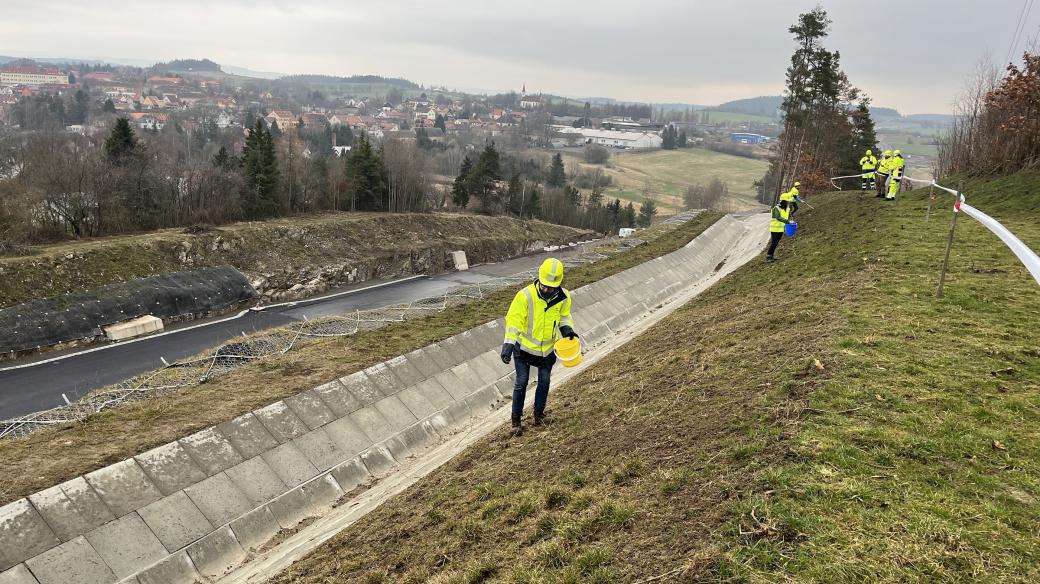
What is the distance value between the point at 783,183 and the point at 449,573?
53497mm

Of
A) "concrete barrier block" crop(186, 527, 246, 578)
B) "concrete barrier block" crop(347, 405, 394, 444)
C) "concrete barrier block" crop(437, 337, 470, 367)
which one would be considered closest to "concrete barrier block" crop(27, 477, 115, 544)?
"concrete barrier block" crop(186, 527, 246, 578)

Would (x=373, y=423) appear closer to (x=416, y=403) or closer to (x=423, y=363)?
(x=416, y=403)

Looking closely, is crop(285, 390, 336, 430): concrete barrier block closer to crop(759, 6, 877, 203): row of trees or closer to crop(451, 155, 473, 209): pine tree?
crop(759, 6, 877, 203): row of trees

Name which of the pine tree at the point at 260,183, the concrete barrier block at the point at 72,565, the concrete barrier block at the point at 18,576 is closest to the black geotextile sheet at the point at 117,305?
the pine tree at the point at 260,183

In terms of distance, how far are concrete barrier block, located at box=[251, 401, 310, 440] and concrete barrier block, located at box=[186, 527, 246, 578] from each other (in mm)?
2294

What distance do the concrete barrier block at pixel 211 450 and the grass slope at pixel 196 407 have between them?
0.34 meters

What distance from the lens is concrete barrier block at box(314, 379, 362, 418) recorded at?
12.6 metres

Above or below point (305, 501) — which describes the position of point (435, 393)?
above

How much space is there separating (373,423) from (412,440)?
962 millimetres

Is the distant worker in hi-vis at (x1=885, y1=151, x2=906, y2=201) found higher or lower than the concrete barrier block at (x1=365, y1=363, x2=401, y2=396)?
higher

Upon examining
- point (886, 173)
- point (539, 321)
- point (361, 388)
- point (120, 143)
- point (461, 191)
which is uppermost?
point (886, 173)

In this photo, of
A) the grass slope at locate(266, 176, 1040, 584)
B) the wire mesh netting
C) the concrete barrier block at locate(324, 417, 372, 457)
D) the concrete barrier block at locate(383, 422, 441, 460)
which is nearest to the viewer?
the grass slope at locate(266, 176, 1040, 584)

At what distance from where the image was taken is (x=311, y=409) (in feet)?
40.2

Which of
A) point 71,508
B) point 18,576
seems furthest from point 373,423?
point 18,576
